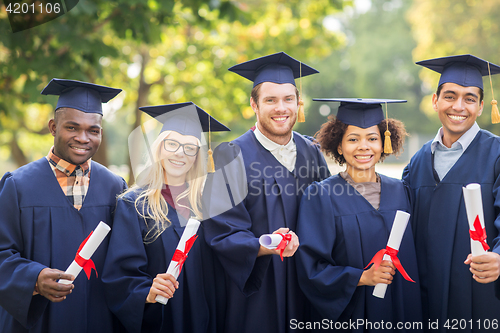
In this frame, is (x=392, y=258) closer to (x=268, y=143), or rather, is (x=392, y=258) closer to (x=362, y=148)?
(x=362, y=148)

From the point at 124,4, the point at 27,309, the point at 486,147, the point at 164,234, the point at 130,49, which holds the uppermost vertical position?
the point at 130,49

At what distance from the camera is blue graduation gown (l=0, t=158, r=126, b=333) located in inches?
103

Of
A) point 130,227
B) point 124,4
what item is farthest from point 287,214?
point 124,4

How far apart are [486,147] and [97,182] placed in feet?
8.82

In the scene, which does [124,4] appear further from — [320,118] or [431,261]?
[320,118]

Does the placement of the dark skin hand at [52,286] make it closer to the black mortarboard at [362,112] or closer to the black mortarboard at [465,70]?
the black mortarboard at [362,112]

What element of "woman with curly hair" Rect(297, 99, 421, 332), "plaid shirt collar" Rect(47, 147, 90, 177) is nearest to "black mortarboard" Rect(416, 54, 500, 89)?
"woman with curly hair" Rect(297, 99, 421, 332)

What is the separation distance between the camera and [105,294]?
2.79 metres

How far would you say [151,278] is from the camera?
111 inches

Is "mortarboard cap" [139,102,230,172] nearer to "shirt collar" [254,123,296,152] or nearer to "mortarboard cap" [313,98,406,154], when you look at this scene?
"shirt collar" [254,123,296,152]

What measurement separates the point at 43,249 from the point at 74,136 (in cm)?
74

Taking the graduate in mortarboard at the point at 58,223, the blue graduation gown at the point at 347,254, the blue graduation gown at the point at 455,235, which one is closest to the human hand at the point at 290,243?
the blue graduation gown at the point at 347,254

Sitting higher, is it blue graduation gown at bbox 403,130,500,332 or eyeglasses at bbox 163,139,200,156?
eyeglasses at bbox 163,139,200,156

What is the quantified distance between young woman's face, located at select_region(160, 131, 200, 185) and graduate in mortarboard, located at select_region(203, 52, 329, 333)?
0.74 ft
